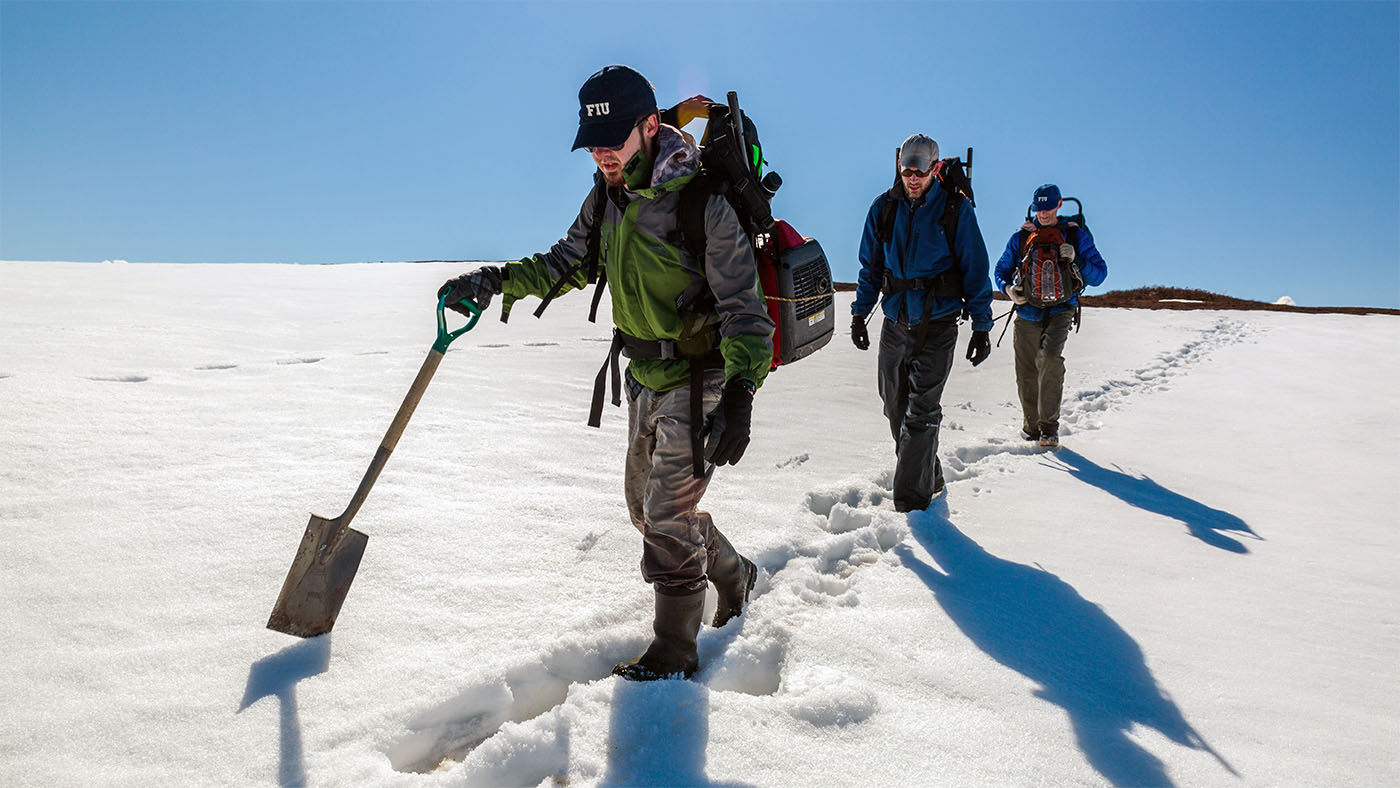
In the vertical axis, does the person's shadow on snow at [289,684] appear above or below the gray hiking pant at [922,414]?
below

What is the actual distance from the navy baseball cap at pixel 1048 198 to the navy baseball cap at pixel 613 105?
15.7 ft

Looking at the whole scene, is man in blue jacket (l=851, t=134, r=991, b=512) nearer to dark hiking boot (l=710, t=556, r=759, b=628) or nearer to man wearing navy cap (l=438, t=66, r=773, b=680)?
dark hiking boot (l=710, t=556, r=759, b=628)

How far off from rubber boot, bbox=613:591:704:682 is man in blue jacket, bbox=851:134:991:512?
2.21 m

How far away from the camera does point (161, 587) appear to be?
2.85m

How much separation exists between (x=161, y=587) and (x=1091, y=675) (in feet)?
11.3

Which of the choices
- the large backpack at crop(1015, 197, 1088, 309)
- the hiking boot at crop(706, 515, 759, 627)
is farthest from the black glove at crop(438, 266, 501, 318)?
the large backpack at crop(1015, 197, 1088, 309)

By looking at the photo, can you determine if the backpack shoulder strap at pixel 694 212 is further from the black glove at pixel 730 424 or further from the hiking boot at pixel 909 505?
the hiking boot at pixel 909 505

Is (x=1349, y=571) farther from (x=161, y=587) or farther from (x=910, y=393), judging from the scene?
(x=161, y=587)

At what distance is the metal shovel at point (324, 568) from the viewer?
2619mm

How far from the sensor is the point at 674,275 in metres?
2.61

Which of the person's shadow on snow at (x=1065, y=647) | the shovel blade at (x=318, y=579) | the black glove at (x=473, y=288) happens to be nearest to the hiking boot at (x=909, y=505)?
the person's shadow on snow at (x=1065, y=647)

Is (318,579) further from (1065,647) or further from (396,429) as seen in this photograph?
(1065,647)

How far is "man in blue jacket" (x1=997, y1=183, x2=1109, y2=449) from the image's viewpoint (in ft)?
20.6

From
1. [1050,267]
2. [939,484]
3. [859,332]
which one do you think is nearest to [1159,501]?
[939,484]
